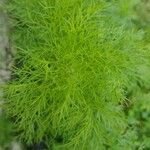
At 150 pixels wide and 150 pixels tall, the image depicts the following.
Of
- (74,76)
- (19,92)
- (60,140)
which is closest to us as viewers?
(74,76)

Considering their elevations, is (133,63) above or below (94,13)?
below

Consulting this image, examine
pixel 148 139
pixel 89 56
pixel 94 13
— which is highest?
pixel 94 13

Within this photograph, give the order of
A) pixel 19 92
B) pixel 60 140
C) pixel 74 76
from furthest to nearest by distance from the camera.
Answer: pixel 60 140 < pixel 19 92 < pixel 74 76

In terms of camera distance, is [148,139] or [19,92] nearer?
[19,92]

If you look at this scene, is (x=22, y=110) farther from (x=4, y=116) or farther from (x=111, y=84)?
(x=111, y=84)

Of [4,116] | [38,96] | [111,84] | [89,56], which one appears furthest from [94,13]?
[4,116]

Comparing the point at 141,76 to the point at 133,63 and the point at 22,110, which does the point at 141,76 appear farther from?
the point at 22,110
